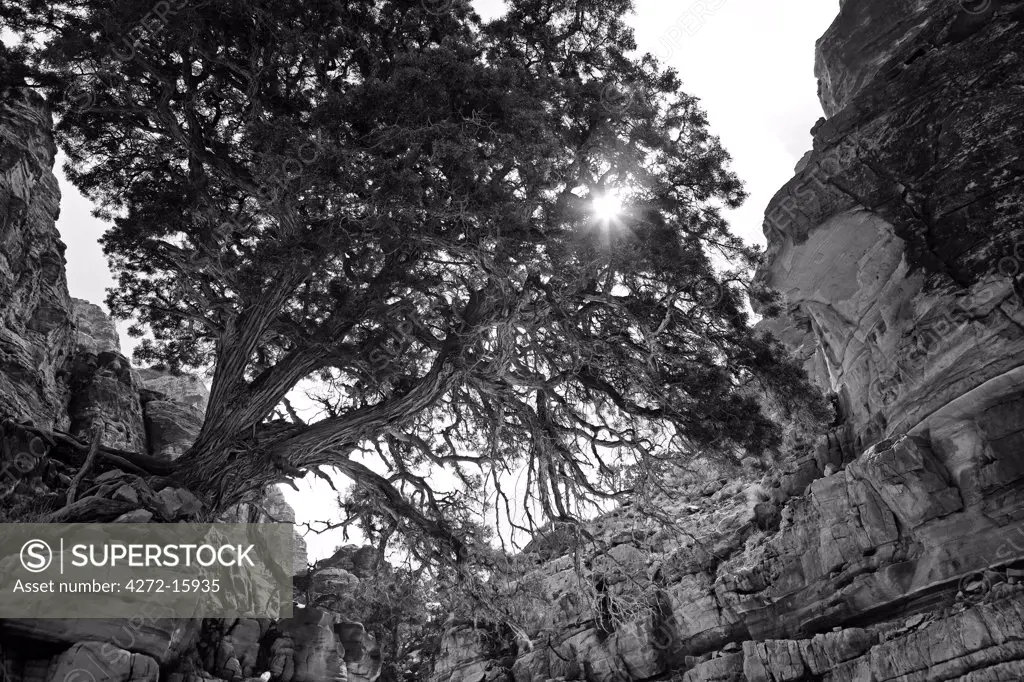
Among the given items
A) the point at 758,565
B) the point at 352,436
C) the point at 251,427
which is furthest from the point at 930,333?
the point at 251,427

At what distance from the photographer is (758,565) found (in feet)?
67.7

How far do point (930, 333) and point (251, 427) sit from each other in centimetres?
1560

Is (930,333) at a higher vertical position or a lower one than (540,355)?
higher

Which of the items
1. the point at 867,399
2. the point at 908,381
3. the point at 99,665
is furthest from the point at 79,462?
the point at 867,399

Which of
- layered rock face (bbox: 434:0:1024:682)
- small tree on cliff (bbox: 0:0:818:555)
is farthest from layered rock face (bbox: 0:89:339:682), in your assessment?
layered rock face (bbox: 434:0:1024:682)

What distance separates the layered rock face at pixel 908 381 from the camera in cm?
1389

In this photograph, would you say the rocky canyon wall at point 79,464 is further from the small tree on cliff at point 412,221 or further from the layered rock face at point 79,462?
the small tree on cliff at point 412,221

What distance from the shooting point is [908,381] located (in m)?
16.6

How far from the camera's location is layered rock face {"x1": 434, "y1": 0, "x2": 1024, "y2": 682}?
45.6 feet

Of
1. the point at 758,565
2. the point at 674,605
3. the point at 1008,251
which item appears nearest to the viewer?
the point at 1008,251

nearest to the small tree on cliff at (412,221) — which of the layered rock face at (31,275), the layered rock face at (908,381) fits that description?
the layered rock face at (31,275)

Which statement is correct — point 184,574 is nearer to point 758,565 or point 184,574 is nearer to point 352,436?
point 352,436

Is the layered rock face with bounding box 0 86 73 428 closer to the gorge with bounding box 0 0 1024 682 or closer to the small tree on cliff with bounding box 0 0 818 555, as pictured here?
the gorge with bounding box 0 0 1024 682

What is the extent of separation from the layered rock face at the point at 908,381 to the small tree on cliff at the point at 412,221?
200 inches
